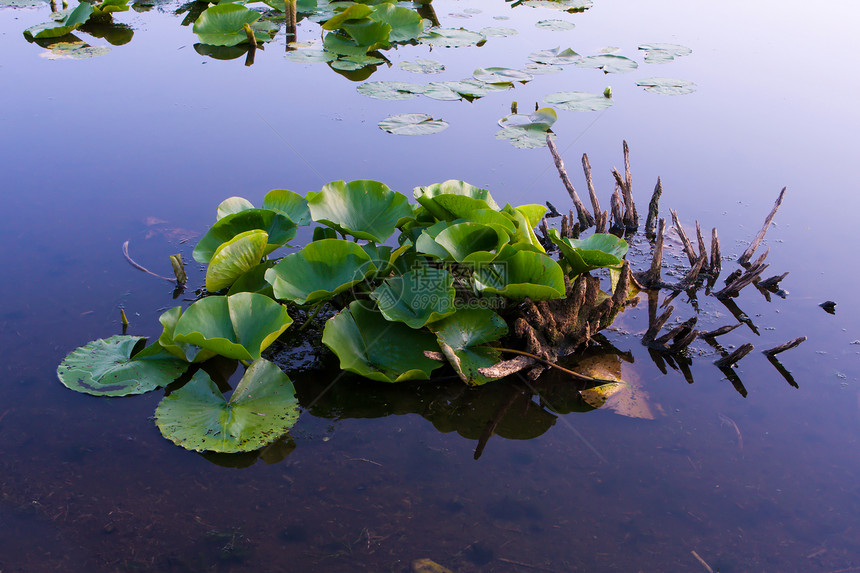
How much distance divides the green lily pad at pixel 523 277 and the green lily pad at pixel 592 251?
5.9 inches

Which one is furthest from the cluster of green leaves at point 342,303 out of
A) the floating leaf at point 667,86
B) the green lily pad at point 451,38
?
the green lily pad at point 451,38

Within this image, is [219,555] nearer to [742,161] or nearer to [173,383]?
[173,383]

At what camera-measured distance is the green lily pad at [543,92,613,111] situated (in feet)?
17.6

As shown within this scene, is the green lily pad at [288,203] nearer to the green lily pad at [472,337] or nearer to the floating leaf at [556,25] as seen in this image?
the green lily pad at [472,337]

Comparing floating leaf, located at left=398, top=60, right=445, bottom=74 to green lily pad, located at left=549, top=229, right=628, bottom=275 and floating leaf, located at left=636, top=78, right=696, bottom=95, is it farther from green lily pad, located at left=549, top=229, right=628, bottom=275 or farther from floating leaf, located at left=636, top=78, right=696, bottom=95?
green lily pad, located at left=549, top=229, right=628, bottom=275

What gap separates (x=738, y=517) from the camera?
2.25 m

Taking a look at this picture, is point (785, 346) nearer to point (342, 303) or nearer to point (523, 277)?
point (523, 277)

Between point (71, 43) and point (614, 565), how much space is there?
24.1 feet

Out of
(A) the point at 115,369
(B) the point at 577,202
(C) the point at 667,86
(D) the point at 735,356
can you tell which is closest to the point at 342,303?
(A) the point at 115,369

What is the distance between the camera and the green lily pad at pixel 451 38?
22.6ft

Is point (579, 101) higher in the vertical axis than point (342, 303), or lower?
higher

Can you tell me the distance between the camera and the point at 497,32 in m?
7.27

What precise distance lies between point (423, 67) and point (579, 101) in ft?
5.40

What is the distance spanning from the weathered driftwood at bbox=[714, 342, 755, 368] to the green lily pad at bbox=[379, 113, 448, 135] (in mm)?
2838
